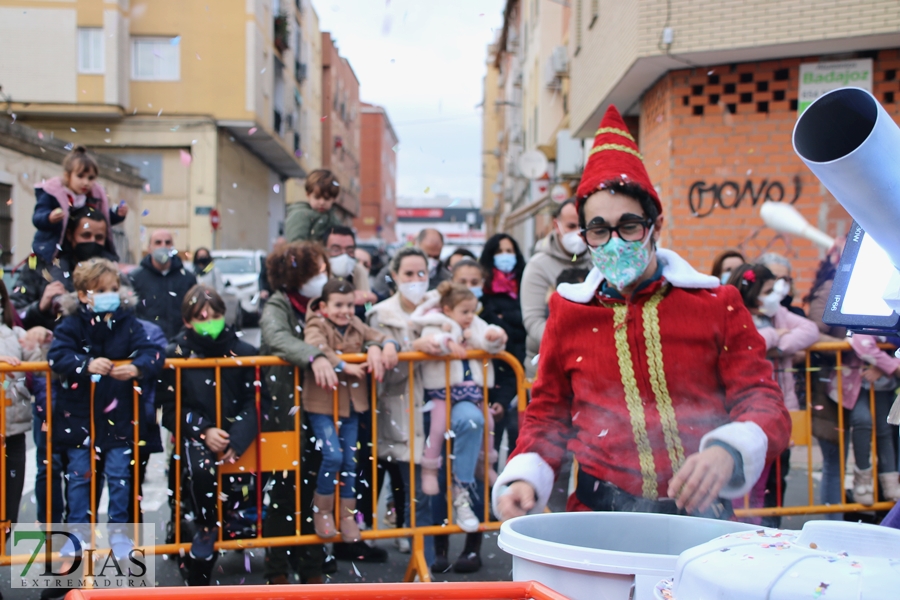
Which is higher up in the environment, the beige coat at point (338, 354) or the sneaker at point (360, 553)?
the beige coat at point (338, 354)

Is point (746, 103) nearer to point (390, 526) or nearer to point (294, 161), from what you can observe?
point (390, 526)

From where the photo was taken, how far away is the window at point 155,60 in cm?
2706

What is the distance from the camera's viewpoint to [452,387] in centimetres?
497

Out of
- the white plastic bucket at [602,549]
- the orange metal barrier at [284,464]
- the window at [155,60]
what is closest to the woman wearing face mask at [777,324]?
the orange metal barrier at [284,464]

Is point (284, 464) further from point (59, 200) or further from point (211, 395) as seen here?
point (59, 200)

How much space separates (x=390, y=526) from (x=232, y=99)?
2446 cm

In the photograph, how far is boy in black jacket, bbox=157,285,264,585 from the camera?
4.48 meters

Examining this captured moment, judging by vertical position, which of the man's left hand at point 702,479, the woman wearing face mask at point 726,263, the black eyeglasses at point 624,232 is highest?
the woman wearing face mask at point 726,263

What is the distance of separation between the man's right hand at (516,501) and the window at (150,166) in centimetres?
2700

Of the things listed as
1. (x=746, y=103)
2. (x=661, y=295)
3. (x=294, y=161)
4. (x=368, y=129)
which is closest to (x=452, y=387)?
(x=661, y=295)

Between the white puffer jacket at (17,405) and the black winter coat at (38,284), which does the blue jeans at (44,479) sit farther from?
the black winter coat at (38,284)

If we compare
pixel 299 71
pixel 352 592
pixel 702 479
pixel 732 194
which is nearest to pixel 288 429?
pixel 702 479

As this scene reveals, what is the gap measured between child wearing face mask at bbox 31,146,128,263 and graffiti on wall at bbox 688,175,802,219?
20.4 feet

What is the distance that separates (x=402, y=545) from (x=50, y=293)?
2740 millimetres
